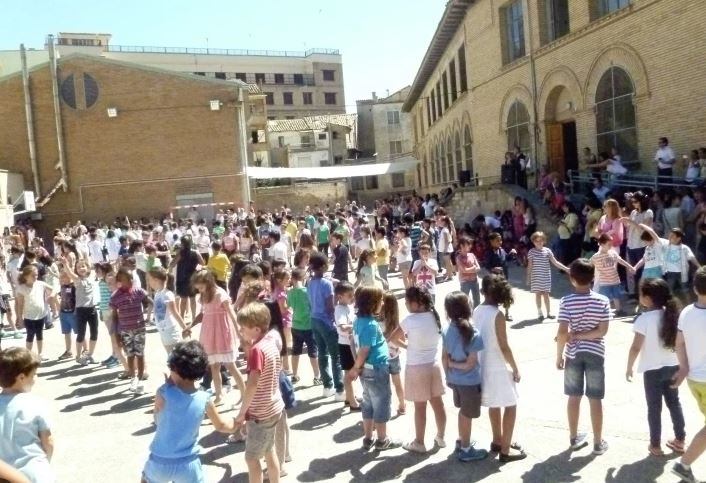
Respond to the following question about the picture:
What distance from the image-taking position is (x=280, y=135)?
5303 centimetres

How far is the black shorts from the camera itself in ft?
23.1

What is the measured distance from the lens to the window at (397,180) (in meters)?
53.6

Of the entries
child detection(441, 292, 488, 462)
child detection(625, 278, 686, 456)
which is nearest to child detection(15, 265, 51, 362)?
child detection(441, 292, 488, 462)

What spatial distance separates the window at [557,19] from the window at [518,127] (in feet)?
7.69

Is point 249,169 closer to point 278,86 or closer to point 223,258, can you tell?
point 223,258

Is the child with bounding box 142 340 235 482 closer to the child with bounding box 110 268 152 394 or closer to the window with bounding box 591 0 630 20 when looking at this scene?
the child with bounding box 110 268 152 394

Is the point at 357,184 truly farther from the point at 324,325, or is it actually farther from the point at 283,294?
the point at 324,325

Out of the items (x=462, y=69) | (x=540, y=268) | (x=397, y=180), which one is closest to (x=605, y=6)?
(x=540, y=268)

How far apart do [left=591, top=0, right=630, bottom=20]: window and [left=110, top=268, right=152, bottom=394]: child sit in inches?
528

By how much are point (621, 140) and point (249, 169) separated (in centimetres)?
1952

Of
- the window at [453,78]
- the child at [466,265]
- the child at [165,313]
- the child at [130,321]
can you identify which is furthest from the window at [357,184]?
the child at [165,313]

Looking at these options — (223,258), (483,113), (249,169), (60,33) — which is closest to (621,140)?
(483,113)

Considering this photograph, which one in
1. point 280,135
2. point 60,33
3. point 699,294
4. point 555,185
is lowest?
point 699,294

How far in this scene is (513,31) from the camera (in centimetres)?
2131
